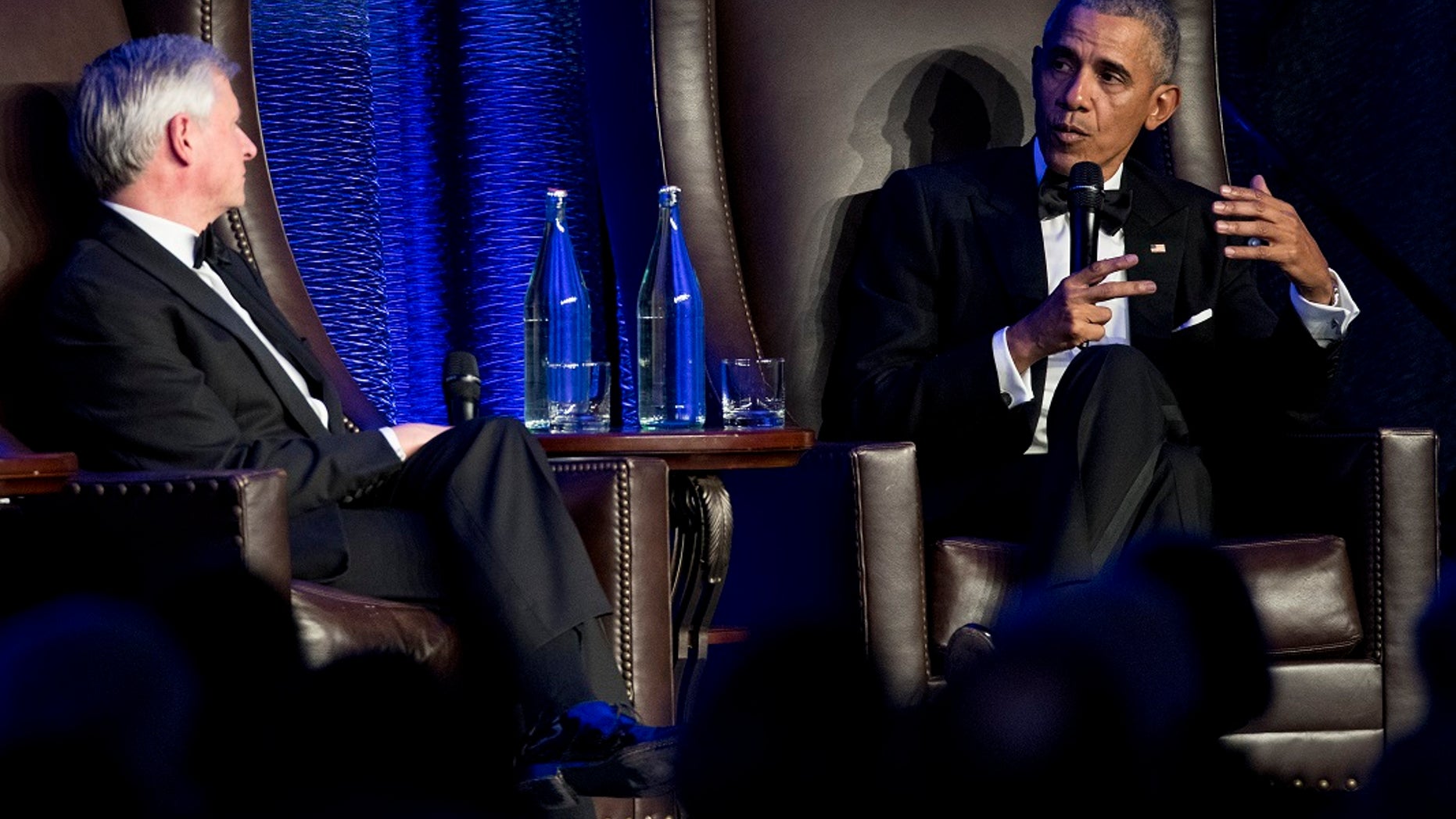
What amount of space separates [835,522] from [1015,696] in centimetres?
65

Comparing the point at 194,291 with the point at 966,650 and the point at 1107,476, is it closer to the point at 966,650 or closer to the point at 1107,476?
the point at 966,650

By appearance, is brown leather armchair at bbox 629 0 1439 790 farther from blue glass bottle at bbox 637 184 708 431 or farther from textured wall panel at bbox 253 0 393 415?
textured wall panel at bbox 253 0 393 415

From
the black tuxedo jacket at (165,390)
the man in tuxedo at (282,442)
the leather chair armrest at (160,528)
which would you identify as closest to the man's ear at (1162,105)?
the man in tuxedo at (282,442)

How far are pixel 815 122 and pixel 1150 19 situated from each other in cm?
59

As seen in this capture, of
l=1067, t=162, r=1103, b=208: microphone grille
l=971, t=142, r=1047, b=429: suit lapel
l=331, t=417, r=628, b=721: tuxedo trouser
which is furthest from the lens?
l=971, t=142, r=1047, b=429: suit lapel

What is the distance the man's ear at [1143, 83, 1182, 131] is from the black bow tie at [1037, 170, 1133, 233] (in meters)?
0.25

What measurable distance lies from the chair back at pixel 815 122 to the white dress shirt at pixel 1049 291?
0.23m

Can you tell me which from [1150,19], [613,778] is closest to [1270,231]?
[1150,19]

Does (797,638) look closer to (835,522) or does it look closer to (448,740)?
(835,522)

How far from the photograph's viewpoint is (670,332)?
8.52ft

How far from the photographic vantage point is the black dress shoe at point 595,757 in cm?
173

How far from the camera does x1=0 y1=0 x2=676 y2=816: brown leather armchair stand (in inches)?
67.4

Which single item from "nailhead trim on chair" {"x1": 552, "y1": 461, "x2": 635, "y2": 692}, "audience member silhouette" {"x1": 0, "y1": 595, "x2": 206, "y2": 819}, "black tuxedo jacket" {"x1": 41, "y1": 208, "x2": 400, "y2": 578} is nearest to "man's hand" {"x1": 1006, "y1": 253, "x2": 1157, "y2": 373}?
"nailhead trim on chair" {"x1": 552, "y1": 461, "x2": 635, "y2": 692}

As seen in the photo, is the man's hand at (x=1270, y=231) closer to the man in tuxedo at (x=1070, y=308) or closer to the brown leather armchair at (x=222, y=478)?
the man in tuxedo at (x=1070, y=308)
